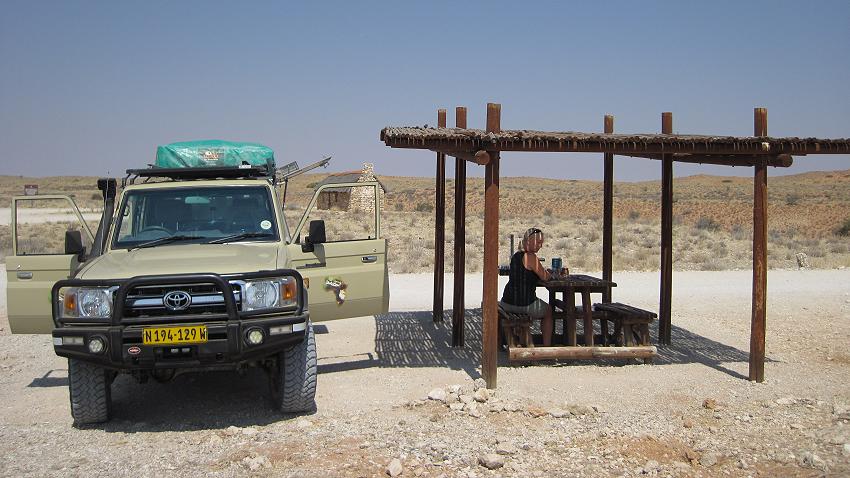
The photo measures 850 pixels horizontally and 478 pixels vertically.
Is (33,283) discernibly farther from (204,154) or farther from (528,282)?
(528,282)

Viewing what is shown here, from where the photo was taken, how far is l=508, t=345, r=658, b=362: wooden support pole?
339 inches

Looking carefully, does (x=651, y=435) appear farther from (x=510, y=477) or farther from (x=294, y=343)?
(x=294, y=343)

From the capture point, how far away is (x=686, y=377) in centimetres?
847

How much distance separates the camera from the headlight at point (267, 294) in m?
6.11

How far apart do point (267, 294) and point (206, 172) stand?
2.41 m

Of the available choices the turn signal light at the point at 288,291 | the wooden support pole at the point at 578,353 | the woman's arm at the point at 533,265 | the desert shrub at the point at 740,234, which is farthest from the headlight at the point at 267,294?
the desert shrub at the point at 740,234

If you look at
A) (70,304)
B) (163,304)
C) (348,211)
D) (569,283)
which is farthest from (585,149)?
(348,211)

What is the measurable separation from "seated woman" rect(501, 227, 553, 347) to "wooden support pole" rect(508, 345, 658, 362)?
20.5 inches

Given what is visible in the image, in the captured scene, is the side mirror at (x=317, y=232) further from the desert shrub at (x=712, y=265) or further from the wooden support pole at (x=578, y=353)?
the desert shrub at (x=712, y=265)

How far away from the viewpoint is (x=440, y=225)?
11023mm

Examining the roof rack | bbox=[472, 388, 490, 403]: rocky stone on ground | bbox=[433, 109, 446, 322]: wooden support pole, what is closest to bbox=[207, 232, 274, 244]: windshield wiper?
the roof rack

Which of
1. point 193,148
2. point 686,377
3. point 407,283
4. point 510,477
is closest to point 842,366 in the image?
point 686,377

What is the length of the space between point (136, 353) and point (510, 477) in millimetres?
2933

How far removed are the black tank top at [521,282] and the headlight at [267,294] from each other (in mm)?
3611
